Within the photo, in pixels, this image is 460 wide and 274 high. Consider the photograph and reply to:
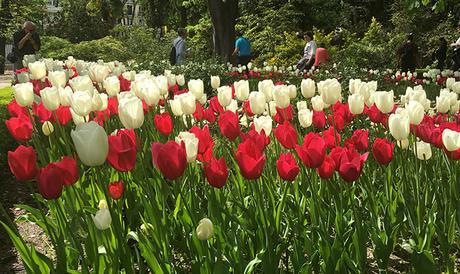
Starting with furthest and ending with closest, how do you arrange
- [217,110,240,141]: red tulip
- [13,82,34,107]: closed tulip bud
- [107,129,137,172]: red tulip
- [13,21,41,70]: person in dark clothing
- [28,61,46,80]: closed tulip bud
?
[13,21,41,70]: person in dark clothing
[28,61,46,80]: closed tulip bud
[13,82,34,107]: closed tulip bud
[217,110,240,141]: red tulip
[107,129,137,172]: red tulip

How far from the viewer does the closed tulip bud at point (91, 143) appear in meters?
1.85

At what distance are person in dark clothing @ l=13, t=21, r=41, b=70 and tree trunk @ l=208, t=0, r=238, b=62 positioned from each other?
261 inches

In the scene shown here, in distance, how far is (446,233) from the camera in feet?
8.57

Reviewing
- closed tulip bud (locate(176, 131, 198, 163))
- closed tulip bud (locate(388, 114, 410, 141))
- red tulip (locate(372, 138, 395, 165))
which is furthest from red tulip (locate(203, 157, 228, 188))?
closed tulip bud (locate(388, 114, 410, 141))

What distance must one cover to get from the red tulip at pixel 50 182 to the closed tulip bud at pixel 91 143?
0.33ft

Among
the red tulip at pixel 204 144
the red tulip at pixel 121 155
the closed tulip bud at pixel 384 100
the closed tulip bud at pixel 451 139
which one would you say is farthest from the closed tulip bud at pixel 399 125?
the red tulip at pixel 121 155

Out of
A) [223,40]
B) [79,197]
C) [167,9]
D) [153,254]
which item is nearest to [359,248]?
[153,254]

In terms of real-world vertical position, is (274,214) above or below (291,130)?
below

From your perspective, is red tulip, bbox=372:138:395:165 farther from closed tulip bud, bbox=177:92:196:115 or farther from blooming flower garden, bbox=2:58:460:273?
closed tulip bud, bbox=177:92:196:115

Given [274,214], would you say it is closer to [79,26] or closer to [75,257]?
[75,257]

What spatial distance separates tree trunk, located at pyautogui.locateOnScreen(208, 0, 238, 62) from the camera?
16656mm

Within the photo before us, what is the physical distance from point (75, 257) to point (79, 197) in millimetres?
483

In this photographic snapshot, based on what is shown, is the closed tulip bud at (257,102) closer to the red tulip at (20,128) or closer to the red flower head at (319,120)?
the red flower head at (319,120)

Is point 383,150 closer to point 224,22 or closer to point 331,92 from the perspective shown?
point 331,92
